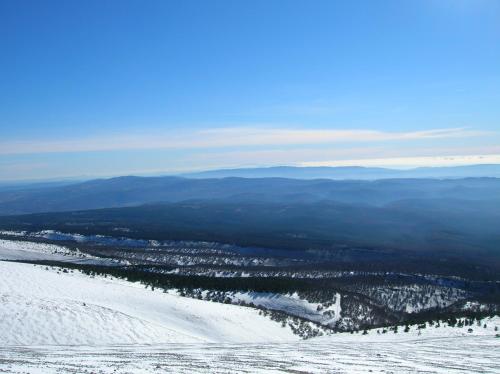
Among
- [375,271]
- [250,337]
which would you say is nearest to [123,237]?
[375,271]

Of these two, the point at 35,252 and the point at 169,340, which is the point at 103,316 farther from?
the point at 35,252

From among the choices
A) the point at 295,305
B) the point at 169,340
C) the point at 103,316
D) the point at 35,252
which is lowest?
the point at 295,305

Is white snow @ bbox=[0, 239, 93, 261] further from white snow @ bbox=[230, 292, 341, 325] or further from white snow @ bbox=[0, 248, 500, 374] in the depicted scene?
white snow @ bbox=[230, 292, 341, 325]

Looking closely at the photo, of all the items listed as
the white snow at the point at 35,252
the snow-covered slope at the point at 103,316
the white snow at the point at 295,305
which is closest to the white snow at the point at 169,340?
the snow-covered slope at the point at 103,316

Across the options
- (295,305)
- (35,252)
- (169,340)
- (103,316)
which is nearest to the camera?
(169,340)

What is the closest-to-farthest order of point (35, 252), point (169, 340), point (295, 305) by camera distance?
point (169, 340) < point (295, 305) < point (35, 252)

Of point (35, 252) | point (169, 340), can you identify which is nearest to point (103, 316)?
point (169, 340)

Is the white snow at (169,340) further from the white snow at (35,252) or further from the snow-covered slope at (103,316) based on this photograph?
the white snow at (35,252)

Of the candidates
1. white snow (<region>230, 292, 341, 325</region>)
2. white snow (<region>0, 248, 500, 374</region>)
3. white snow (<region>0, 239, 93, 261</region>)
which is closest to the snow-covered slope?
white snow (<region>0, 248, 500, 374</region>)
